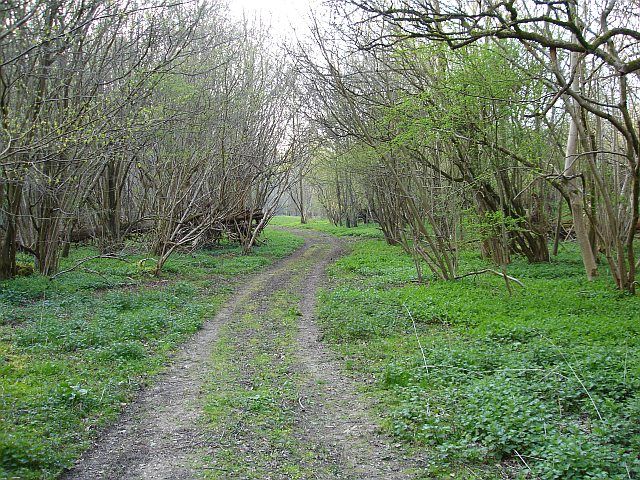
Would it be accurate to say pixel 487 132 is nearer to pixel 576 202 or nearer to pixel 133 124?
pixel 576 202

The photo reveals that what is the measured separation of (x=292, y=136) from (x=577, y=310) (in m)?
19.3

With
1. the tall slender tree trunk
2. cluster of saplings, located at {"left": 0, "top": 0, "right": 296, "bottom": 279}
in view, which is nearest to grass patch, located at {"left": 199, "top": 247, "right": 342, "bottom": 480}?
cluster of saplings, located at {"left": 0, "top": 0, "right": 296, "bottom": 279}

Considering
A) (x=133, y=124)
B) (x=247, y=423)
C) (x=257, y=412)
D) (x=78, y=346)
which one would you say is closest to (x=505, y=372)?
(x=257, y=412)

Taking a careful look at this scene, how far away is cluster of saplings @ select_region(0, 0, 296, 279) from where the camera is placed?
415 inches

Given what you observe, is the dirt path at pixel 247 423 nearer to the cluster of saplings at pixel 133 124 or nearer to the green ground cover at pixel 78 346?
the green ground cover at pixel 78 346

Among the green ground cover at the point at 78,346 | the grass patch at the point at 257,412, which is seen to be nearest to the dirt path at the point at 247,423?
the grass patch at the point at 257,412

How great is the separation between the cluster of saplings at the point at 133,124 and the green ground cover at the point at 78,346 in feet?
6.53

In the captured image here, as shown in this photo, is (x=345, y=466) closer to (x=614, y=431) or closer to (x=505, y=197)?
(x=614, y=431)

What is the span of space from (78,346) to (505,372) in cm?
629

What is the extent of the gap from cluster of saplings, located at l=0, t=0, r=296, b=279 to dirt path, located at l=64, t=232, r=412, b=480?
14.7ft

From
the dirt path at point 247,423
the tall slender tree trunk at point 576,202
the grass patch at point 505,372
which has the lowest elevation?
the dirt path at point 247,423

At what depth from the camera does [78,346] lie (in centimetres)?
870

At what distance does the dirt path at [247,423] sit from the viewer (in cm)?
502

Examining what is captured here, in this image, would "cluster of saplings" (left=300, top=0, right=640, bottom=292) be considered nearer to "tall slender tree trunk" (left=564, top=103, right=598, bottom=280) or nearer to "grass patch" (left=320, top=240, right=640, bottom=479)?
"tall slender tree trunk" (left=564, top=103, right=598, bottom=280)
